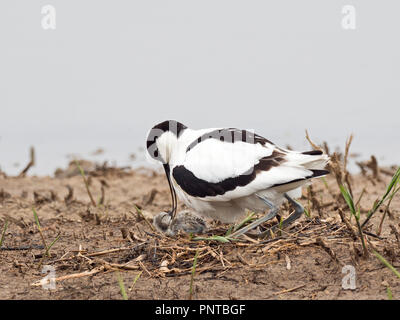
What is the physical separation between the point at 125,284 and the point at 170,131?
5.23 feet

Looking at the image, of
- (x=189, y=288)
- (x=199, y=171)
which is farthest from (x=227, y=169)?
(x=189, y=288)

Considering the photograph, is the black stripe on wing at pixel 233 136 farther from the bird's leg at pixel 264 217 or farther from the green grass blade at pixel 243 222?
the green grass blade at pixel 243 222

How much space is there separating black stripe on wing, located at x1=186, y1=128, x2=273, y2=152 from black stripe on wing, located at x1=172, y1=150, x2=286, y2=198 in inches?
7.8

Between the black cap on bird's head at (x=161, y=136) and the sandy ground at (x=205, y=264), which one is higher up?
the black cap on bird's head at (x=161, y=136)

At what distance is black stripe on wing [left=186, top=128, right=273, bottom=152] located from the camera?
5.60 metres

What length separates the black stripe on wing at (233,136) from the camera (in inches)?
220

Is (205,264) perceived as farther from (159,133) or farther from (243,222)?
(159,133)

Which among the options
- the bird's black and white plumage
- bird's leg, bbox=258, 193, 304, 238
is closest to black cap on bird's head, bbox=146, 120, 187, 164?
the bird's black and white plumage

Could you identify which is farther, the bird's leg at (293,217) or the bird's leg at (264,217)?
the bird's leg at (293,217)

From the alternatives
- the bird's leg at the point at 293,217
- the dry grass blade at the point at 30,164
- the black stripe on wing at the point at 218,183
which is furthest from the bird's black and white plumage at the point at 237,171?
the dry grass blade at the point at 30,164

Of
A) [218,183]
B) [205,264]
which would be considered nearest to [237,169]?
[218,183]

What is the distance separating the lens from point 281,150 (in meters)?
5.59

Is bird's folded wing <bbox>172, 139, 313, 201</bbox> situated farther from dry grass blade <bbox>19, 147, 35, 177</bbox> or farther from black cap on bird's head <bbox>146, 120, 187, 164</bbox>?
dry grass blade <bbox>19, 147, 35, 177</bbox>

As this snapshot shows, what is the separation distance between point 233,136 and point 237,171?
0.33m
